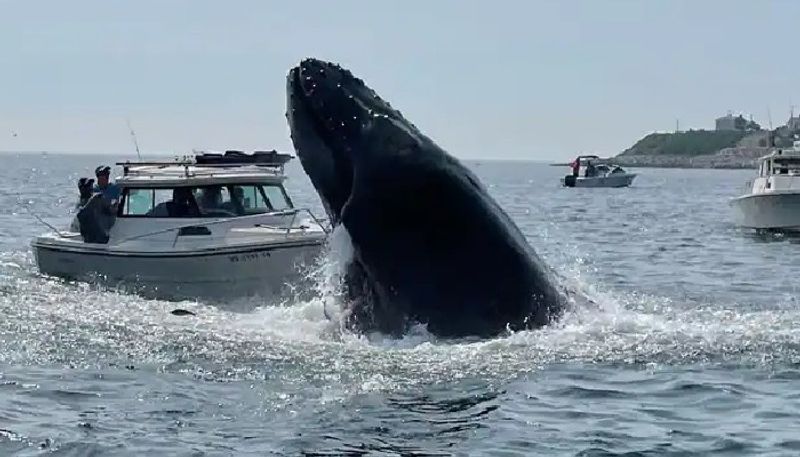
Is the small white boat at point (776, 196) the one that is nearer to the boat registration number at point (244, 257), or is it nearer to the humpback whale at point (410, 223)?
the boat registration number at point (244, 257)

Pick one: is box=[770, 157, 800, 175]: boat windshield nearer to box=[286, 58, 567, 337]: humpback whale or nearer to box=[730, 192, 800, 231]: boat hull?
box=[730, 192, 800, 231]: boat hull

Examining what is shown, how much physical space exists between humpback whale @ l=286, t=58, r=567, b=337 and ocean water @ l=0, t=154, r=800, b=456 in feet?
0.61

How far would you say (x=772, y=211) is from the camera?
37.8 m

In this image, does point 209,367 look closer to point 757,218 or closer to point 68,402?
point 68,402

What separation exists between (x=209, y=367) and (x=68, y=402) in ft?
5.13

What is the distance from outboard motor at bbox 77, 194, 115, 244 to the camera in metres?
22.3

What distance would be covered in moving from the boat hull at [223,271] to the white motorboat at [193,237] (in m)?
0.01

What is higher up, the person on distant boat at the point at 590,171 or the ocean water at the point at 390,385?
the person on distant boat at the point at 590,171

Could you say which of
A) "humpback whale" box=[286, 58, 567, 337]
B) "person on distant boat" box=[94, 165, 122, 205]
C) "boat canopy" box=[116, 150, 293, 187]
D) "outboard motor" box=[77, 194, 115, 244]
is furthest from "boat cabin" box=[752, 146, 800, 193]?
"humpback whale" box=[286, 58, 567, 337]

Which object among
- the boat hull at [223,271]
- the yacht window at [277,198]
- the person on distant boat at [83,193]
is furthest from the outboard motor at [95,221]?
the yacht window at [277,198]

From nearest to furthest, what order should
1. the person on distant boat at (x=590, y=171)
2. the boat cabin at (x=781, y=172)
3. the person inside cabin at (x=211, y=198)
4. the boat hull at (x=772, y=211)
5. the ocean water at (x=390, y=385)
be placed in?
the ocean water at (x=390, y=385) < the person inside cabin at (x=211, y=198) < the boat hull at (x=772, y=211) < the boat cabin at (x=781, y=172) < the person on distant boat at (x=590, y=171)

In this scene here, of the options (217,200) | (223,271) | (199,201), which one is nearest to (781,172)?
(217,200)

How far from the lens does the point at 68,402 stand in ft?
35.9

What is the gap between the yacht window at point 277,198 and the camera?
2328 centimetres
